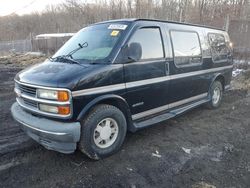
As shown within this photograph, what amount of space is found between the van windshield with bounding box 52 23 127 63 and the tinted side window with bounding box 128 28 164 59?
0.94 feet

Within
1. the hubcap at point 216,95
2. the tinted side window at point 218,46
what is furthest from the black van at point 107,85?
the hubcap at point 216,95

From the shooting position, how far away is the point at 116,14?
979 inches

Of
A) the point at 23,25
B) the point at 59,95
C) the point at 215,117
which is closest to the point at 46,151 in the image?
the point at 59,95

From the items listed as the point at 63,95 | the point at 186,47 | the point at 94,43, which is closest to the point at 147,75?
the point at 94,43

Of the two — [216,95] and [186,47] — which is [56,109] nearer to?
[186,47]

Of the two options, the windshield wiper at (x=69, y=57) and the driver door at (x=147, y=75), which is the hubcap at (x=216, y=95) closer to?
the driver door at (x=147, y=75)

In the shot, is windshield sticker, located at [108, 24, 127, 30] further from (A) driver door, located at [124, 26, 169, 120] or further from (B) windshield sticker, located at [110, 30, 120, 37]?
(A) driver door, located at [124, 26, 169, 120]

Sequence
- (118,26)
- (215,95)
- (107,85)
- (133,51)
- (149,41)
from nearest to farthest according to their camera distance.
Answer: (107,85), (133,51), (118,26), (149,41), (215,95)

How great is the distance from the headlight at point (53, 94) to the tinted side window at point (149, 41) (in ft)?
4.87

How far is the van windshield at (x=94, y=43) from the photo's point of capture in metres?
4.15

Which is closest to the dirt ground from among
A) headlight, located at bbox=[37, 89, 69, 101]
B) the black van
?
the black van

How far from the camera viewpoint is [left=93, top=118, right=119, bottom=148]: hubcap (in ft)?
12.9

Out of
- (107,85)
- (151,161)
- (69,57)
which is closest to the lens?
(107,85)

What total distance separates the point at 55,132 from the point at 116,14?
23.0 m
